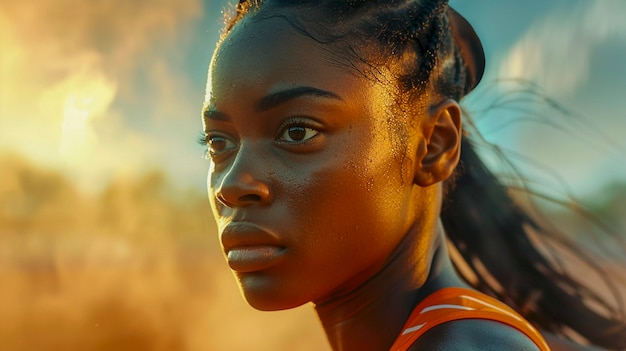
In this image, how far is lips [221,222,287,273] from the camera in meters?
0.79

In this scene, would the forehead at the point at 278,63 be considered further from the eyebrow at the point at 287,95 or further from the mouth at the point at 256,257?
the mouth at the point at 256,257

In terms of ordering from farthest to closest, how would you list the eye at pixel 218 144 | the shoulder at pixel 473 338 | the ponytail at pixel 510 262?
the ponytail at pixel 510 262
the eye at pixel 218 144
the shoulder at pixel 473 338

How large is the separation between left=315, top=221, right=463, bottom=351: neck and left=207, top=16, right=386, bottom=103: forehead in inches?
10.7

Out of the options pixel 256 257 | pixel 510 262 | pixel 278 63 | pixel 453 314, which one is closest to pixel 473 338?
pixel 453 314

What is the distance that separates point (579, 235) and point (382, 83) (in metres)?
0.80

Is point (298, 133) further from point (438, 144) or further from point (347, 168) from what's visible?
point (438, 144)

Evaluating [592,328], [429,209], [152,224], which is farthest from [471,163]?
[152,224]

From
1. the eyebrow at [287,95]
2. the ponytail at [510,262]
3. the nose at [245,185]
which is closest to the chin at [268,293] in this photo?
the nose at [245,185]

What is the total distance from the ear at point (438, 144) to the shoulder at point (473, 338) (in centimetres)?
22

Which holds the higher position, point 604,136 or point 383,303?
point 604,136

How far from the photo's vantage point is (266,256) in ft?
2.57

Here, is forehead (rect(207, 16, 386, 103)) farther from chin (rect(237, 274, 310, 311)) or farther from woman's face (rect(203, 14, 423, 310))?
chin (rect(237, 274, 310, 311))

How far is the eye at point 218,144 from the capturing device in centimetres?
88

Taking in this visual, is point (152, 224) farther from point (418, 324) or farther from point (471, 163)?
point (418, 324)
